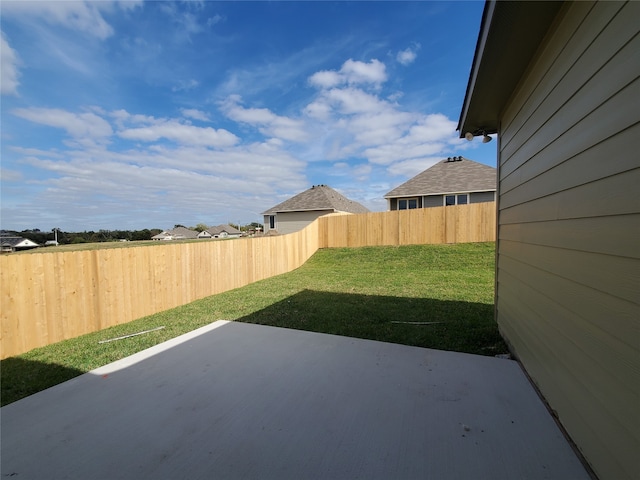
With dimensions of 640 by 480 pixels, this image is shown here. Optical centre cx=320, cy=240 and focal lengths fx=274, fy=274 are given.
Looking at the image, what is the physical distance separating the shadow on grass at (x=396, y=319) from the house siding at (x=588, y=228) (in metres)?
1.01

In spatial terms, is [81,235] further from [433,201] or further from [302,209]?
[433,201]

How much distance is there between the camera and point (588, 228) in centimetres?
146

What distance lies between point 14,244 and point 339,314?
5663 mm

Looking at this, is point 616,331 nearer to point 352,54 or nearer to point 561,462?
point 561,462

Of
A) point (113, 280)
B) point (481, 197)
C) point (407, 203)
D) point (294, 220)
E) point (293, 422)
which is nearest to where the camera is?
point (293, 422)

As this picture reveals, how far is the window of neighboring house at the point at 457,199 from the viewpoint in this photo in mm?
15113

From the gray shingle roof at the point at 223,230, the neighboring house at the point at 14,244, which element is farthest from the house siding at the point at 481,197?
the gray shingle roof at the point at 223,230

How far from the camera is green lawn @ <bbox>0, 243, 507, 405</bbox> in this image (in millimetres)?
3207

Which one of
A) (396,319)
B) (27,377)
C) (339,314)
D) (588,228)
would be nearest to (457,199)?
(396,319)

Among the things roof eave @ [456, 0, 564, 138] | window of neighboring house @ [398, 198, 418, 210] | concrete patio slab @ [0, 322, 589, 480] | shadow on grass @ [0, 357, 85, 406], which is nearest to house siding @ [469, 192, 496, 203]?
window of neighboring house @ [398, 198, 418, 210]

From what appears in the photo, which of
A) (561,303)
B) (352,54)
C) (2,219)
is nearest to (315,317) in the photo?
(561,303)

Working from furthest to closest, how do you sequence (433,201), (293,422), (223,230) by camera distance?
(223,230), (433,201), (293,422)

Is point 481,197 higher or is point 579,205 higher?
point 481,197

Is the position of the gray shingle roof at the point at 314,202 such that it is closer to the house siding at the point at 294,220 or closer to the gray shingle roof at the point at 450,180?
the house siding at the point at 294,220
